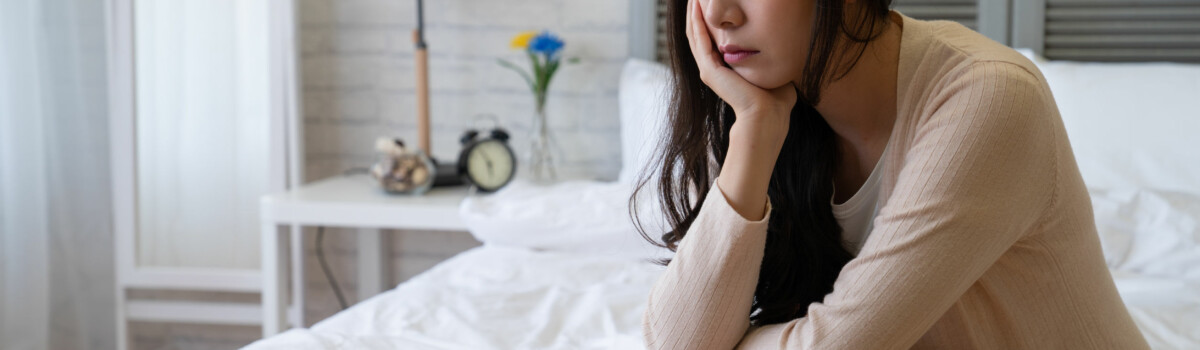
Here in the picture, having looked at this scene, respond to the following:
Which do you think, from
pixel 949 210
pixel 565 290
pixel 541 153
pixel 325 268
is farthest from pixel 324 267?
pixel 949 210

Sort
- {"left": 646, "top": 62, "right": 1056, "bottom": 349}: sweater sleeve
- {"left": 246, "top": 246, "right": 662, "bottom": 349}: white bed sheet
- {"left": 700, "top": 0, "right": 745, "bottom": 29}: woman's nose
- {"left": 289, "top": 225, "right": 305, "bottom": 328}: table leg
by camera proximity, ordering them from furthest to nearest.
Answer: {"left": 289, "top": 225, "right": 305, "bottom": 328}: table leg, {"left": 246, "top": 246, "right": 662, "bottom": 349}: white bed sheet, {"left": 700, "top": 0, "right": 745, "bottom": 29}: woman's nose, {"left": 646, "top": 62, "right": 1056, "bottom": 349}: sweater sleeve

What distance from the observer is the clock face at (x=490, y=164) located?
2180 millimetres

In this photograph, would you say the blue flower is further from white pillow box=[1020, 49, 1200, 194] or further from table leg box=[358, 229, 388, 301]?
white pillow box=[1020, 49, 1200, 194]

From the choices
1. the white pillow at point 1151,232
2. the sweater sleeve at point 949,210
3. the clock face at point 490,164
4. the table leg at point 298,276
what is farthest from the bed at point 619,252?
the table leg at point 298,276

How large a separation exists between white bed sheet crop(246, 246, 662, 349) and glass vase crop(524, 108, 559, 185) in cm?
66

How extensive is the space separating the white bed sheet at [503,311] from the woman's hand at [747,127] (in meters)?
0.30

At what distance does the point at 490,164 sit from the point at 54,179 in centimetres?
100

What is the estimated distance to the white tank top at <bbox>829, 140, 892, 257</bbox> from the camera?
3.04 feet

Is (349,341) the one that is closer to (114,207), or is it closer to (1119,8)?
(114,207)

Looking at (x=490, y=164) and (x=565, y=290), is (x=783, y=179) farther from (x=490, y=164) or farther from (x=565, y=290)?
(x=490, y=164)

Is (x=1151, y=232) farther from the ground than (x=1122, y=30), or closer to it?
closer to it

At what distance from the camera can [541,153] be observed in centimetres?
235

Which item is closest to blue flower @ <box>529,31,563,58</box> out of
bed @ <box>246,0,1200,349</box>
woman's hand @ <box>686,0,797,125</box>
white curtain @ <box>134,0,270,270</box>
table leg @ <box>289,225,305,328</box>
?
bed @ <box>246,0,1200,349</box>

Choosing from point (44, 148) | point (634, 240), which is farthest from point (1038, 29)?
point (44, 148)
